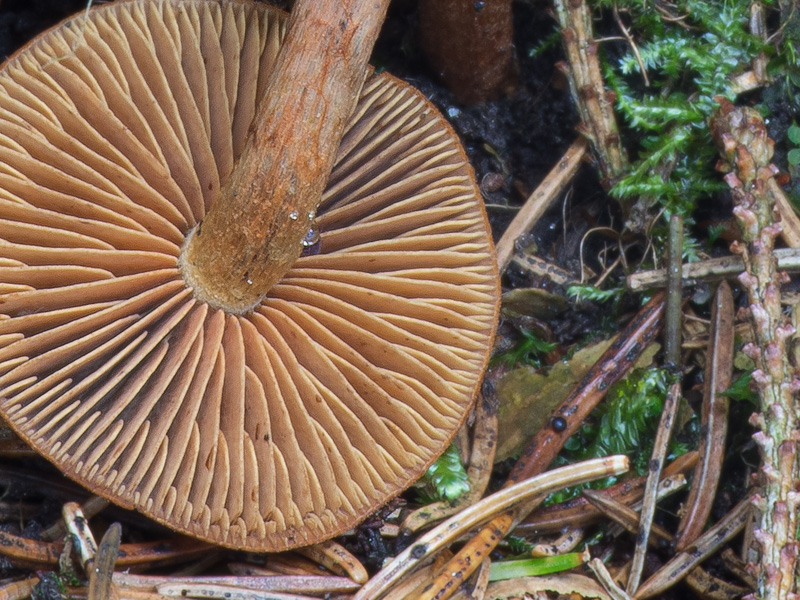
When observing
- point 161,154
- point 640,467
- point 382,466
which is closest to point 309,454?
point 382,466

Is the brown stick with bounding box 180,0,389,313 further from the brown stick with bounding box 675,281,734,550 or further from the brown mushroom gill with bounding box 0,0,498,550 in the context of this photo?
the brown stick with bounding box 675,281,734,550

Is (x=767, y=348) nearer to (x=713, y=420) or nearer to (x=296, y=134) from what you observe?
(x=713, y=420)

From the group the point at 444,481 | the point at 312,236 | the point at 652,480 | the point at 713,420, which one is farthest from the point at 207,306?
the point at 713,420

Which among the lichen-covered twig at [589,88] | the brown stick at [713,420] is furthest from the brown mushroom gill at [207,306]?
the brown stick at [713,420]

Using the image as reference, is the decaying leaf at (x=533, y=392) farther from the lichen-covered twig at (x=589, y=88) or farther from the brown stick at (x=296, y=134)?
the brown stick at (x=296, y=134)

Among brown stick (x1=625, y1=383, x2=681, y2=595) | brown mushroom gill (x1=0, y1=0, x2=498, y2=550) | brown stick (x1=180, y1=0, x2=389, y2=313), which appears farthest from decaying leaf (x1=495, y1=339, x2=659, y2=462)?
brown stick (x1=180, y1=0, x2=389, y2=313)
